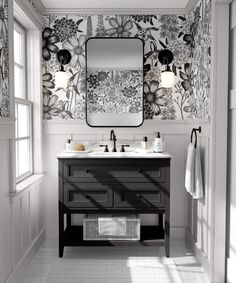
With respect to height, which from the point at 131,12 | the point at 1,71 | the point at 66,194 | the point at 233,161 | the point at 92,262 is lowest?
the point at 92,262

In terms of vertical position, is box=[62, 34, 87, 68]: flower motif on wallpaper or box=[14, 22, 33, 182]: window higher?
box=[62, 34, 87, 68]: flower motif on wallpaper

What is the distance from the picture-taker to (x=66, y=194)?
11.3 ft

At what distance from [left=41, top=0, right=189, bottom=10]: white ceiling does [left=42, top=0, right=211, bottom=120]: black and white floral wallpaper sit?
0.12m

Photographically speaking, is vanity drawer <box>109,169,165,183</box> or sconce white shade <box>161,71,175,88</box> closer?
vanity drawer <box>109,169,165,183</box>

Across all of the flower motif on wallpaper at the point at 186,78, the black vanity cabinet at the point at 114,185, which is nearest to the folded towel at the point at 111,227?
the black vanity cabinet at the point at 114,185

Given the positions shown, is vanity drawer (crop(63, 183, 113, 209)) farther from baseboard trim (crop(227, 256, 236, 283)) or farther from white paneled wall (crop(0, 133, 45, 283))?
baseboard trim (crop(227, 256, 236, 283))

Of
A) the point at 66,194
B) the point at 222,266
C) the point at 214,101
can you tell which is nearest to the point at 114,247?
the point at 66,194


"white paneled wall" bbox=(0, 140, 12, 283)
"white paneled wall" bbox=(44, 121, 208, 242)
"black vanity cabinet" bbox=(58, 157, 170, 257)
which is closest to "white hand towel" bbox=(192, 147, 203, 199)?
"black vanity cabinet" bbox=(58, 157, 170, 257)

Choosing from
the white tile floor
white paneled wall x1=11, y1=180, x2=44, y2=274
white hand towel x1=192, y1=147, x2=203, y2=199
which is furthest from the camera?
white hand towel x1=192, y1=147, x2=203, y2=199

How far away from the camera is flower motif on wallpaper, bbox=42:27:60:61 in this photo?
3996mm

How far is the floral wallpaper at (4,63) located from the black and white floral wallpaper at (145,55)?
132 centimetres

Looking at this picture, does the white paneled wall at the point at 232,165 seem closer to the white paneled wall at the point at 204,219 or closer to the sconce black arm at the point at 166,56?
the white paneled wall at the point at 204,219

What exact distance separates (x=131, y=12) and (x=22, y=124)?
1.65m

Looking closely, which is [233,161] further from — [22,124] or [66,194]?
[22,124]
